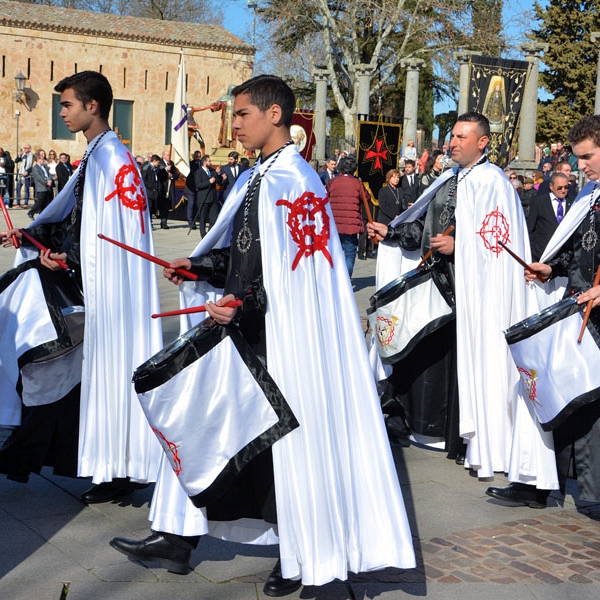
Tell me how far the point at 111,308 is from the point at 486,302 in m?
2.25

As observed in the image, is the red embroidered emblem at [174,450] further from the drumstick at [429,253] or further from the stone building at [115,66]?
the stone building at [115,66]

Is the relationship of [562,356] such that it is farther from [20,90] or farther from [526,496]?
[20,90]

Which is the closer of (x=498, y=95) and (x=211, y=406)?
(x=211, y=406)

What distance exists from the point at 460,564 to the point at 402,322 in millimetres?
1979

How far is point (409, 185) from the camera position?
62.4ft

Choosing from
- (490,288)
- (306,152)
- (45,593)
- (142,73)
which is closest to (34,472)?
(45,593)

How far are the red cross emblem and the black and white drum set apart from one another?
12.8 meters

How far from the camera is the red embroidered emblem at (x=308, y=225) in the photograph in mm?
3826

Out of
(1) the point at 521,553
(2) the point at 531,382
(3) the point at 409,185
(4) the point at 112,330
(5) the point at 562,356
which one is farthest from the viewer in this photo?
(3) the point at 409,185

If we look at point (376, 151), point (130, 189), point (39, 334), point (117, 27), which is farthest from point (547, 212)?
point (117, 27)

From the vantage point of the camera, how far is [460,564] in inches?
177

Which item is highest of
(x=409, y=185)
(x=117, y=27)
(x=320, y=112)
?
(x=117, y=27)

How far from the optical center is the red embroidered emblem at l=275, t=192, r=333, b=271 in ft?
12.6

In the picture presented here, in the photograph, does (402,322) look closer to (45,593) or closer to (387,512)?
(387,512)
